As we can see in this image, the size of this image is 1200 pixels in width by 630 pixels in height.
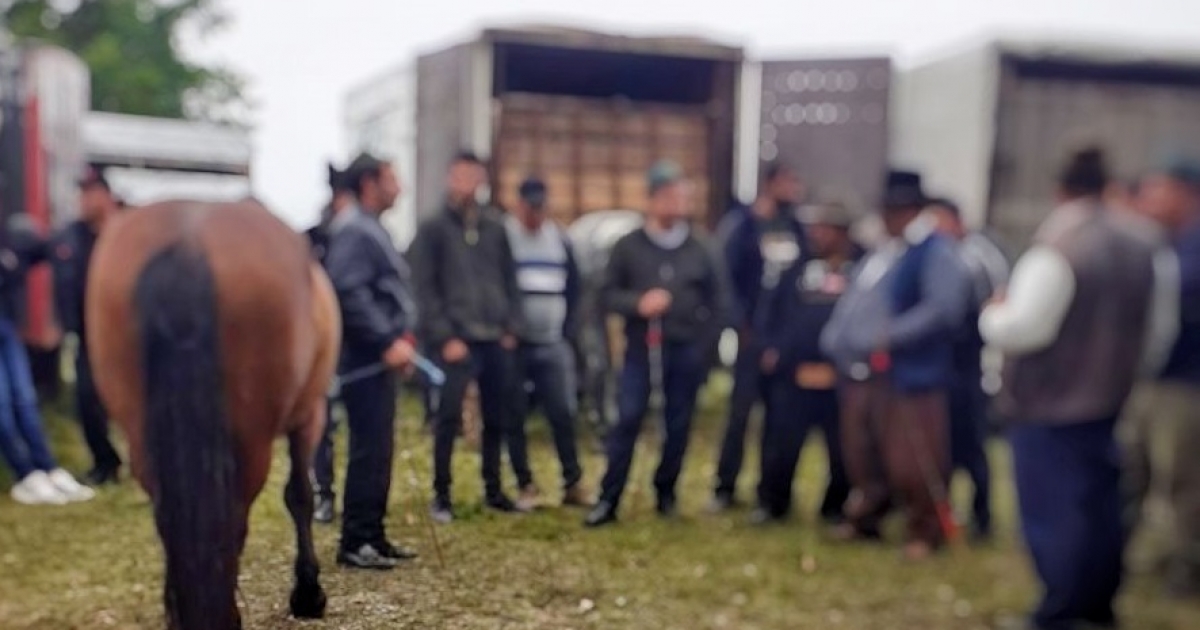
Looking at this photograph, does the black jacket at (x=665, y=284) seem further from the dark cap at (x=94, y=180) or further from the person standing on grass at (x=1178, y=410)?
the dark cap at (x=94, y=180)

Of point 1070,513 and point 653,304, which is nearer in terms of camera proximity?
point 1070,513

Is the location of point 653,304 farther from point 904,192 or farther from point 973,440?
point 973,440

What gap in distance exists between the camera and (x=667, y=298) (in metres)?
5.08

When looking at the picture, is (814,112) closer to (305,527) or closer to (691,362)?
(691,362)

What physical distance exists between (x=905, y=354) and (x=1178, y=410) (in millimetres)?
1186

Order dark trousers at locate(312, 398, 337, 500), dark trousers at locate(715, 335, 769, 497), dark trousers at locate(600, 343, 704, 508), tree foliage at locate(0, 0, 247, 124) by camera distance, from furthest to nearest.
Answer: dark trousers at locate(715, 335, 769, 497)
dark trousers at locate(600, 343, 704, 508)
tree foliage at locate(0, 0, 247, 124)
dark trousers at locate(312, 398, 337, 500)

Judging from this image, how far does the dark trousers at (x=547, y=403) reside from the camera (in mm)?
2182

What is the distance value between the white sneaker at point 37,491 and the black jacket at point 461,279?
4.52 ft

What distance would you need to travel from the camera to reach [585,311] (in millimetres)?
6895

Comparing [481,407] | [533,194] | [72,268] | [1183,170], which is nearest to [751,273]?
[533,194]

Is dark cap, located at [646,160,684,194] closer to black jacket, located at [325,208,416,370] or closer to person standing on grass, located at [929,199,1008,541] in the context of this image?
person standing on grass, located at [929,199,1008,541]

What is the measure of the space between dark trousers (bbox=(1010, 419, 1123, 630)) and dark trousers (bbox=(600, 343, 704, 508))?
1351 mm

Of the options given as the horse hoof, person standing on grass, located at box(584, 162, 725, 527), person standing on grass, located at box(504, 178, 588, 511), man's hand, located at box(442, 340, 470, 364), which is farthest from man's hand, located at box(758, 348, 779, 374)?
the horse hoof

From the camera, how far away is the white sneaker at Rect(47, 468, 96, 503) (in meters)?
2.88
